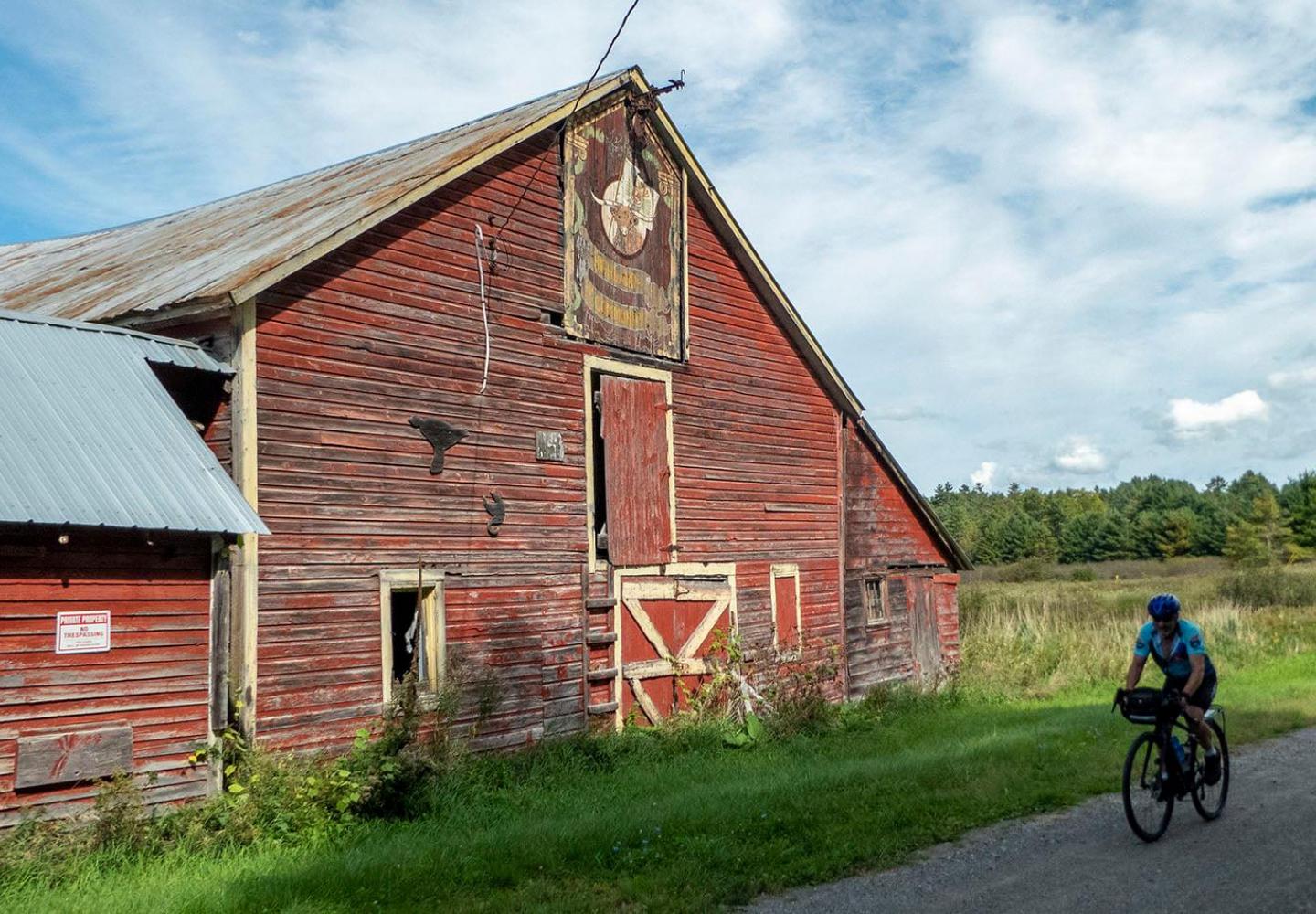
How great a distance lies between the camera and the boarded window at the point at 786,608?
17750mm

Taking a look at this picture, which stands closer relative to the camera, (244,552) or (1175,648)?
(1175,648)

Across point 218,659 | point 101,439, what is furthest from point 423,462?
point 101,439

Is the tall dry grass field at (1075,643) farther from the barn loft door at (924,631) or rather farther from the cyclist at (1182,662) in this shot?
the cyclist at (1182,662)

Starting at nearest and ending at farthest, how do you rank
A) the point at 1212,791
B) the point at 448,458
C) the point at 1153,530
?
the point at 1212,791 → the point at 448,458 → the point at 1153,530

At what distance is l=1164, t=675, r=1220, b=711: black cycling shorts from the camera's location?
916 cm

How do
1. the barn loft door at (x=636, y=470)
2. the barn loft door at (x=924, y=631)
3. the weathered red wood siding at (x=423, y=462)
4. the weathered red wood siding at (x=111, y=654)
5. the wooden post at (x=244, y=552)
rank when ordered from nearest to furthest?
the weathered red wood siding at (x=111, y=654), the wooden post at (x=244, y=552), the weathered red wood siding at (x=423, y=462), the barn loft door at (x=636, y=470), the barn loft door at (x=924, y=631)

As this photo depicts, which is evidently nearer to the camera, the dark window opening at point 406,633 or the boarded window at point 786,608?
the dark window opening at point 406,633

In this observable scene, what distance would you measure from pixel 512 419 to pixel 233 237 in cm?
394

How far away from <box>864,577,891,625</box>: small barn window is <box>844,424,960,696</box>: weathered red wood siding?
10 cm

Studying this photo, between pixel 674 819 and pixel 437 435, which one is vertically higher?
pixel 437 435

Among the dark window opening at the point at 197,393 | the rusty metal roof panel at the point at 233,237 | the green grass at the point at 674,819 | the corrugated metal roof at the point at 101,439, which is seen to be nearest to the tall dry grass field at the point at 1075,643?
the green grass at the point at 674,819

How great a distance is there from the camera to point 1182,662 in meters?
9.28

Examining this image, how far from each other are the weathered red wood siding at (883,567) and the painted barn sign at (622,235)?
504 cm

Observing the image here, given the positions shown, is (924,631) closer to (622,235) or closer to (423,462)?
(622,235)
